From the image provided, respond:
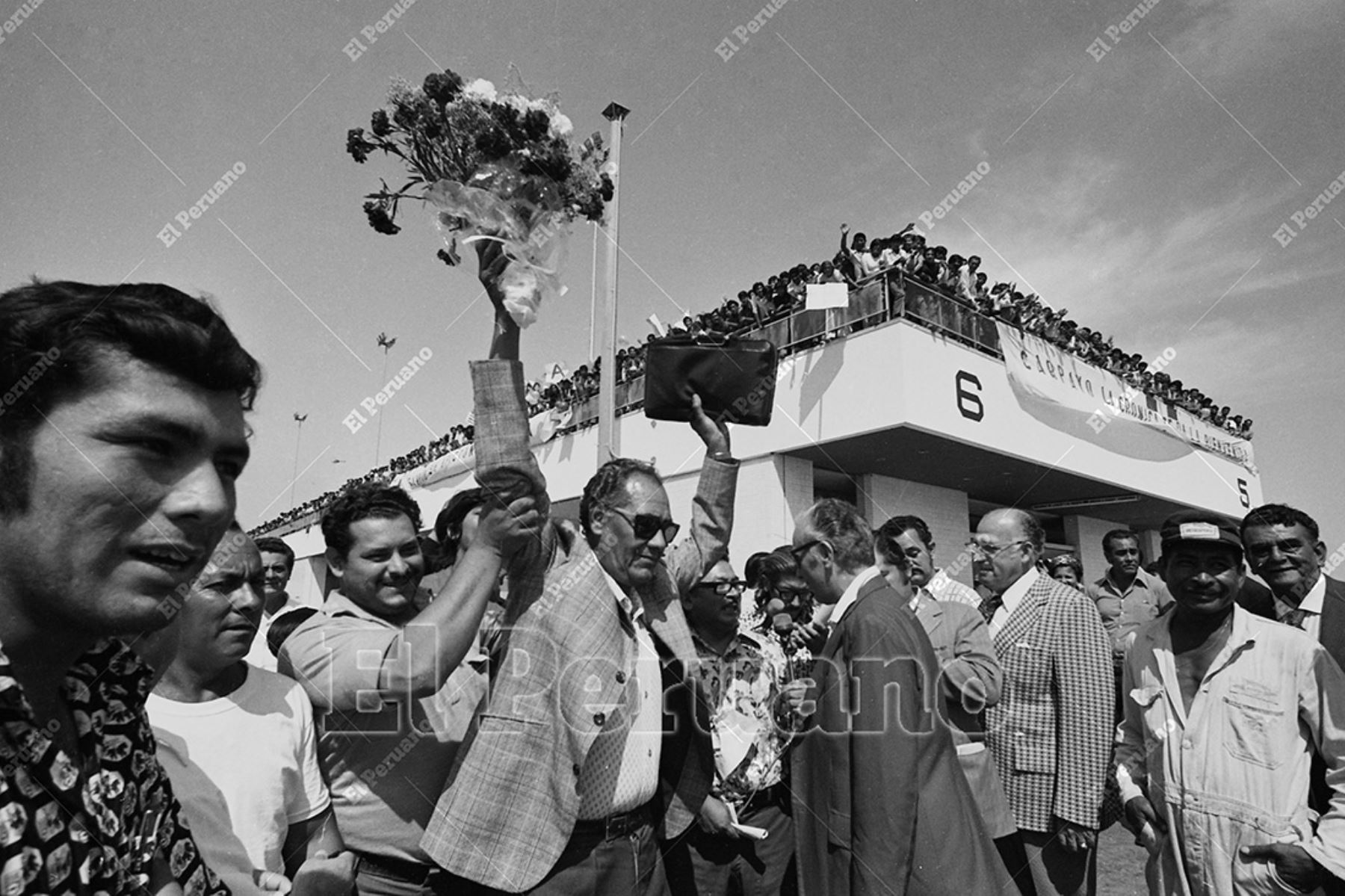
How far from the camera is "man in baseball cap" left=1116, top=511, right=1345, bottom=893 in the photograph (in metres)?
2.80

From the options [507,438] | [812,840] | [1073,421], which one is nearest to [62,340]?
[507,438]

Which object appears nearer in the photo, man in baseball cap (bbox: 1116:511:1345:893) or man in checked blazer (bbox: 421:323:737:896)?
man in checked blazer (bbox: 421:323:737:896)

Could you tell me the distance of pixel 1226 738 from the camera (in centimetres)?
301

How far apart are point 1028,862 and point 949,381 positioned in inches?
384

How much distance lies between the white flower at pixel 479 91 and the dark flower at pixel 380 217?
0.36 m

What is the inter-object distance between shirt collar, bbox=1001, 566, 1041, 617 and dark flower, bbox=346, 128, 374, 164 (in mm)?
3777

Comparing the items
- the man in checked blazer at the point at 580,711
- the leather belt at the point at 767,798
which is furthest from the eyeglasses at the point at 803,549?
the leather belt at the point at 767,798

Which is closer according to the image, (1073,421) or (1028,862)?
(1028,862)

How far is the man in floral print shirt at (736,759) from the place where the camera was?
338 cm

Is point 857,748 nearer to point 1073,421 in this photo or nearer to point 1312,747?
point 1312,747

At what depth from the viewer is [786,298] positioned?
13.6m

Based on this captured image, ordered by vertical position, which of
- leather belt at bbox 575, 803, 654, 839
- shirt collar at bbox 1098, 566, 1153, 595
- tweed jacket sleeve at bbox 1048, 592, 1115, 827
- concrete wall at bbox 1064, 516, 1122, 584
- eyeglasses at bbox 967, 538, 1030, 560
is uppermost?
concrete wall at bbox 1064, 516, 1122, 584

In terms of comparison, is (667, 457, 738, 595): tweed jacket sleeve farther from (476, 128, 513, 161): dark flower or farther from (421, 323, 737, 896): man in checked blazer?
(476, 128, 513, 161): dark flower

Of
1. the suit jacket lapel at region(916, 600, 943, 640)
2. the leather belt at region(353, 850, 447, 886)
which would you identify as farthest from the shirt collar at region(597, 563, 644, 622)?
the suit jacket lapel at region(916, 600, 943, 640)
